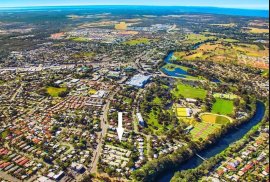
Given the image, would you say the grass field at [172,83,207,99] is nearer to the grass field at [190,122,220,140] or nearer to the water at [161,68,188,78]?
the water at [161,68,188,78]

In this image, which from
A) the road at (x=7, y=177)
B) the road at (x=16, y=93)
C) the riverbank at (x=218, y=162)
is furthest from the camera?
the road at (x=16, y=93)

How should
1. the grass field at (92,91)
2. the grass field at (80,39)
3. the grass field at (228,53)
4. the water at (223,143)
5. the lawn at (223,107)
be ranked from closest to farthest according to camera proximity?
the water at (223,143) → the lawn at (223,107) → the grass field at (92,91) → the grass field at (228,53) → the grass field at (80,39)

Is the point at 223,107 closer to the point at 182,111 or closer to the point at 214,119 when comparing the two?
the point at 214,119

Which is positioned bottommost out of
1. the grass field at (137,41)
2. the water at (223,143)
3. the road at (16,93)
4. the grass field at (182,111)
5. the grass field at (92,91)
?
the water at (223,143)

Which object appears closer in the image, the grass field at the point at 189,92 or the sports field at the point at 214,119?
the sports field at the point at 214,119

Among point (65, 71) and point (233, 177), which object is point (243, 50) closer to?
point (65, 71)

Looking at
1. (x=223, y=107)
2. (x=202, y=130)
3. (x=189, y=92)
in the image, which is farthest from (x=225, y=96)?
(x=202, y=130)

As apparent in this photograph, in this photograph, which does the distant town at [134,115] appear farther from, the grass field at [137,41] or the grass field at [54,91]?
the grass field at [137,41]

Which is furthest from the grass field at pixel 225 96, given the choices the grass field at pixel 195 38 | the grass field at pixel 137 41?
the grass field at pixel 195 38

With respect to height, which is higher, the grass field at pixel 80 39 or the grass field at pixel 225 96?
the grass field at pixel 80 39
